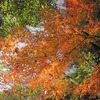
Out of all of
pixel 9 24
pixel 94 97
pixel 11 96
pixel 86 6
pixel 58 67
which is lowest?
pixel 94 97

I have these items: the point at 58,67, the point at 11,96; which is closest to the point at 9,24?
the point at 58,67

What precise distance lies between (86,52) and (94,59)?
1325 millimetres

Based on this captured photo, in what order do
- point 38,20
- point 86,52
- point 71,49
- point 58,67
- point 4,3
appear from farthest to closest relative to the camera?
point 86,52 < point 38,20 < point 4,3 < point 58,67 < point 71,49

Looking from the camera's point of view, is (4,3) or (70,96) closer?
(4,3)

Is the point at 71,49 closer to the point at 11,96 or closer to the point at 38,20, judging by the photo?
the point at 38,20

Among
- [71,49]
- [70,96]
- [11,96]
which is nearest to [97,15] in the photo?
[71,49]

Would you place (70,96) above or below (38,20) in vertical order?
below

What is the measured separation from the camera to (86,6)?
20672 mm

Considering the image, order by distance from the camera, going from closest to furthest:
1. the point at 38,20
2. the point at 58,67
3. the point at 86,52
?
1. the point at 58,67
2. the point at 38,20
3. the point at 86,52

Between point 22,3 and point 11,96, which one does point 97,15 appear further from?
point 11,96

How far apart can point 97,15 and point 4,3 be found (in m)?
8.07

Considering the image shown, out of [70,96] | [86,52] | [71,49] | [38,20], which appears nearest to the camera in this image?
[71,49]

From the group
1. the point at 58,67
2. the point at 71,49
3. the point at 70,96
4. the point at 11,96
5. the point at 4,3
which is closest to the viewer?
the point at 71,49

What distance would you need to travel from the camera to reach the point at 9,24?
20891 millimetres
